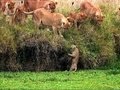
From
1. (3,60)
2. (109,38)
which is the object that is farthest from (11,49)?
(109,38)

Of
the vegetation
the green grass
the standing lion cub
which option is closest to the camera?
the green grass

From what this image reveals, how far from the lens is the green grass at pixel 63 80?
14.8 metres

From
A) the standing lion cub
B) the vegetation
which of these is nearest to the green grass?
the standing lion cub

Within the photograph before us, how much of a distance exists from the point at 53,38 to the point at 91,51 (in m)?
1.36

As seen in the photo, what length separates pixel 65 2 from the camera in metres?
21.2

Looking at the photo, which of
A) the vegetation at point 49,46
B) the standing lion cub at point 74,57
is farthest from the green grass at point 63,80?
the vegetation at point 49,46

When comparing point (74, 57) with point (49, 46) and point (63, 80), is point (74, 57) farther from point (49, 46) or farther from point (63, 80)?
point (63, 80)

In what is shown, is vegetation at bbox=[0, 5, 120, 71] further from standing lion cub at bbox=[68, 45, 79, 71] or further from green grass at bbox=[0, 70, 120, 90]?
green grass at bbox=[0, 70, 120, 90]

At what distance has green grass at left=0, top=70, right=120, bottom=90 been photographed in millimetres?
14805

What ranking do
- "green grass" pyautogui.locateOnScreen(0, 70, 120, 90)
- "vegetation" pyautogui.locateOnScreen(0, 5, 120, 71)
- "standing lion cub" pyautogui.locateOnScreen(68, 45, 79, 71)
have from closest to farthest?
"green grass" pyautogui.locateOnScreen(0, 70, 120, 90), "vegetation" pyautogui.locateOnScreen(0, 5, 120, 71), "standing lion cub" pyautogui.locateOnScreen(68, 45, 79, 71)

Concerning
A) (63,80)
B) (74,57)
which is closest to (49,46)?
(74,57)

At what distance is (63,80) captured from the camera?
1591cm

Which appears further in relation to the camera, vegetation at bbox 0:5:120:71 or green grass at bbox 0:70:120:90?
vegetation at bbox 0:5:120:71

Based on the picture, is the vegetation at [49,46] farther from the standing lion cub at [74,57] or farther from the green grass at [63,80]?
the green grass at [63,80]
